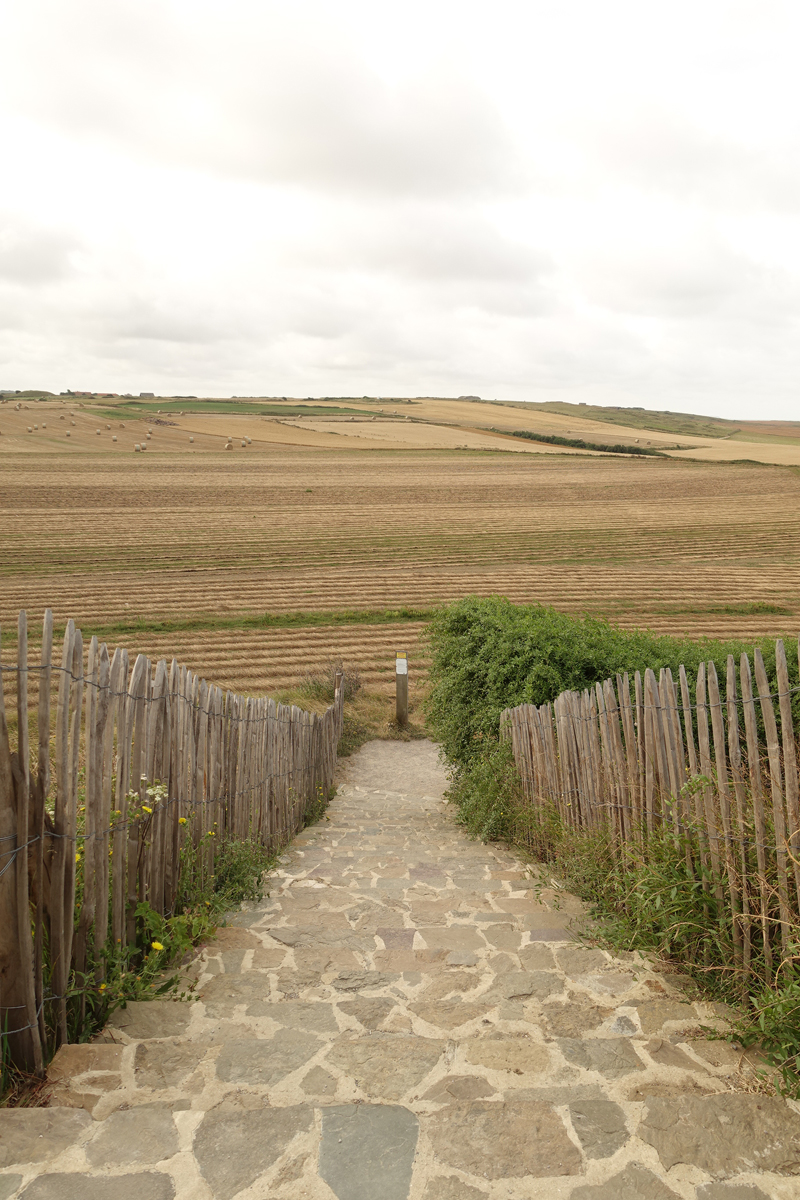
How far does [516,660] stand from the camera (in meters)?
9.08

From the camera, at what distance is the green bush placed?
896 centimetres

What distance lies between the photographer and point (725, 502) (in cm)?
4141

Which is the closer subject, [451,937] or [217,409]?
[451,937]

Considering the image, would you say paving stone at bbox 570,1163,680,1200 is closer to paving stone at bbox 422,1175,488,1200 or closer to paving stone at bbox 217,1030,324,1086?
paving stone at bbox 422,1175,488,1200

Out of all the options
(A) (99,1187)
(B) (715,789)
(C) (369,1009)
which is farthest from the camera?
(B) (715,789)

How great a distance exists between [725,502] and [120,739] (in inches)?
1674

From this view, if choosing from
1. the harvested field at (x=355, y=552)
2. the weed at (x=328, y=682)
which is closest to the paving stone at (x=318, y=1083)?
the weed at (x=328, y=682)

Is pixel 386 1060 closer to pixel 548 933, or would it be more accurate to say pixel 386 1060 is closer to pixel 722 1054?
pixel 722 1054

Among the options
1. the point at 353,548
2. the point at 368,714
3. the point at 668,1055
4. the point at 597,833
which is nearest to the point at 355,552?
the point at 353,548

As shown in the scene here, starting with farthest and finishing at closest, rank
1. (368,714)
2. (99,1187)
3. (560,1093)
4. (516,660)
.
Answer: (368,714), (516,660), (560,1093), (99,1187)

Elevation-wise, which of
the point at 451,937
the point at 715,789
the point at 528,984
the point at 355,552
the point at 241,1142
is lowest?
the point at 451,937

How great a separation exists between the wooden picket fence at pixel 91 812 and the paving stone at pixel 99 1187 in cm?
60

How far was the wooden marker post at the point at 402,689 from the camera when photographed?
14.2m

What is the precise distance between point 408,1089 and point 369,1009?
25.4 inches
